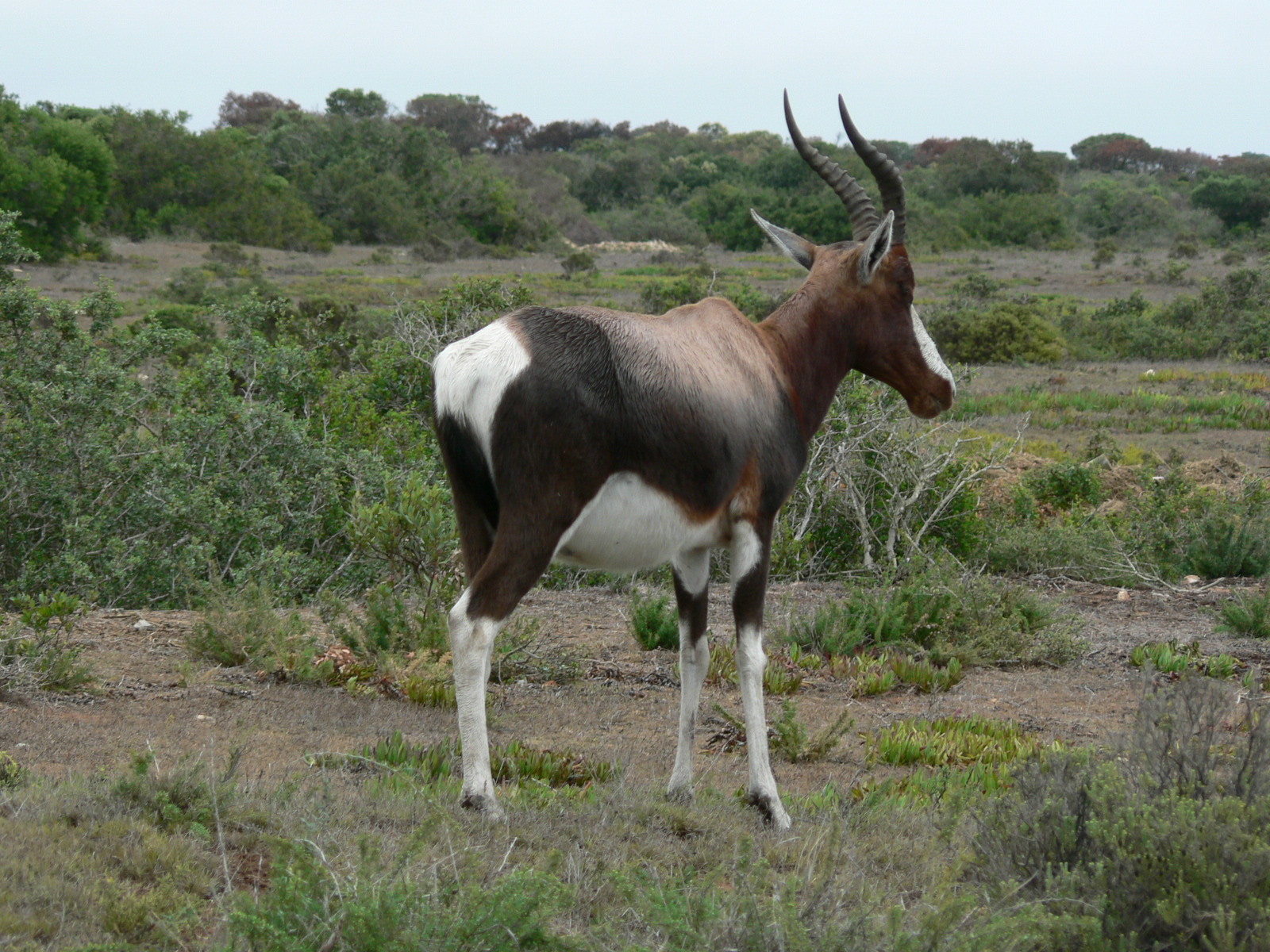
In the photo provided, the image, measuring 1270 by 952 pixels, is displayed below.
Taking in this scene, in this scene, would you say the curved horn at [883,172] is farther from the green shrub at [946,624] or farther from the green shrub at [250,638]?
the green shrub at [250,638]

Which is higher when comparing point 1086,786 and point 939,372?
point 939,372

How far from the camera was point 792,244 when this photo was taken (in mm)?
5383

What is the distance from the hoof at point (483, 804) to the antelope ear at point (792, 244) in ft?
8.71

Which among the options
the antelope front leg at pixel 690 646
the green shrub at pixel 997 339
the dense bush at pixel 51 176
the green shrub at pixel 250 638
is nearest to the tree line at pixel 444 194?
the dense bush at pixel 51 176

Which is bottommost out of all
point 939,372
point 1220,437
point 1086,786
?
point 1220,437

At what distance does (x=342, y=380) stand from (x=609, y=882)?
27.0ft

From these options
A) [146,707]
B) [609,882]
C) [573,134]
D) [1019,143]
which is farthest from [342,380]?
[573,134]

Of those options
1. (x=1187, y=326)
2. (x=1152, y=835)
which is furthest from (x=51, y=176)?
(x=1152, y=835)

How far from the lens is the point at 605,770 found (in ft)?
16.4

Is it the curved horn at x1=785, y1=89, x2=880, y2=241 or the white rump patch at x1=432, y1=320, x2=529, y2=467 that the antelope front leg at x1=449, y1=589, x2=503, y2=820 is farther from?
the curved horn at x1=785, y1=89, x2=880, y2=241

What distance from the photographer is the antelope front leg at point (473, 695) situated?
3941 mm

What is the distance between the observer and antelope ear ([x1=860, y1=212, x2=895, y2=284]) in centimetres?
475

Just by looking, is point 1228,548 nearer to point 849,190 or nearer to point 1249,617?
point 1249,617

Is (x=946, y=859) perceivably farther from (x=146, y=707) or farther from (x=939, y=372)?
(x=146, y=707)
